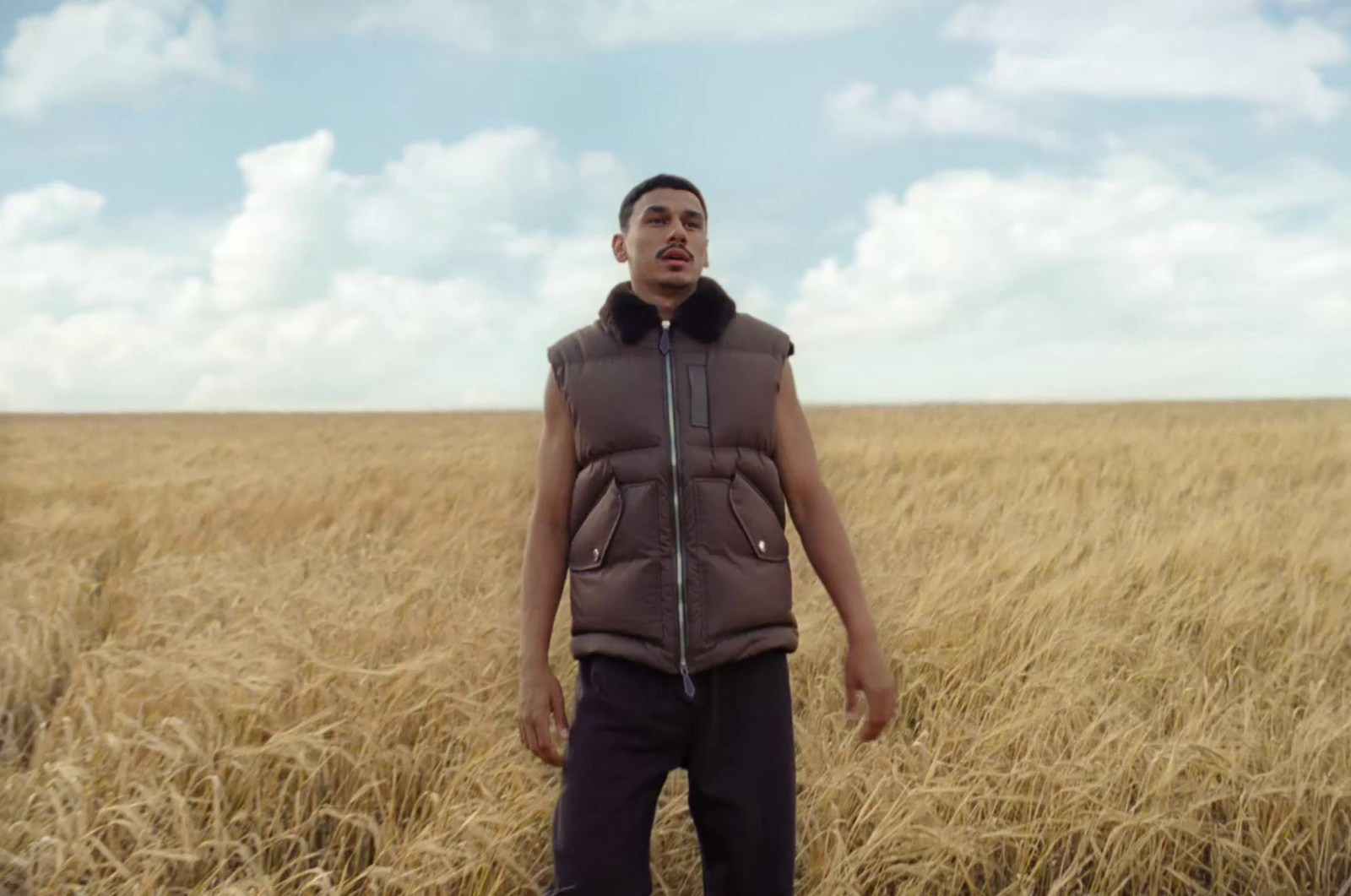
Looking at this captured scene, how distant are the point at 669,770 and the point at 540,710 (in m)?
0.31

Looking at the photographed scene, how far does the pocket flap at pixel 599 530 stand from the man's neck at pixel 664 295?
1.39ft

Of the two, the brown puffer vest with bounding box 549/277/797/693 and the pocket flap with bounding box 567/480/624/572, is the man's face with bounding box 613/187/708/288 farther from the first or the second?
the pocket flap with bounding box 567/480/624/572

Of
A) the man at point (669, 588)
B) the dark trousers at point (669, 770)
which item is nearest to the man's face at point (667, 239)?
the man at point (669, 588)

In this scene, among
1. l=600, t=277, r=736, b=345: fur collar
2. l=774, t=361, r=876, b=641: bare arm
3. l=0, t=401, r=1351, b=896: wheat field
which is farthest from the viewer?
l=0, t=401, r=1351, b=896: wheat field

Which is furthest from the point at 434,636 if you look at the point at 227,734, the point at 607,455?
the point at 607,455

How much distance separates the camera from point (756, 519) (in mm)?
1977

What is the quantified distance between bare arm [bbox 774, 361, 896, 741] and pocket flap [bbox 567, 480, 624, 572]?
0.41 metres

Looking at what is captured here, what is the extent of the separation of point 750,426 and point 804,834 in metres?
1.38

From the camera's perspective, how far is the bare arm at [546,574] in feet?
6.75

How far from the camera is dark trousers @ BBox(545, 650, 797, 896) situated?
1.92m

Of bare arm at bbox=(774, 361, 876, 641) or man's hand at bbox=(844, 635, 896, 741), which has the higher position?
bare arm at bbox=(774, 361, 876, 641)

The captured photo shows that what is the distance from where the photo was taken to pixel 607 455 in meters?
2.01

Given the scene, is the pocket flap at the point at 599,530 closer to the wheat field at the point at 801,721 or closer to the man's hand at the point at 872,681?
the man's hand at the point at 872,681

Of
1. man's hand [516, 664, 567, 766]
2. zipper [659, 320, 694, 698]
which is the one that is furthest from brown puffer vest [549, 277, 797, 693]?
man's hand [516, 664, 567, 766]
